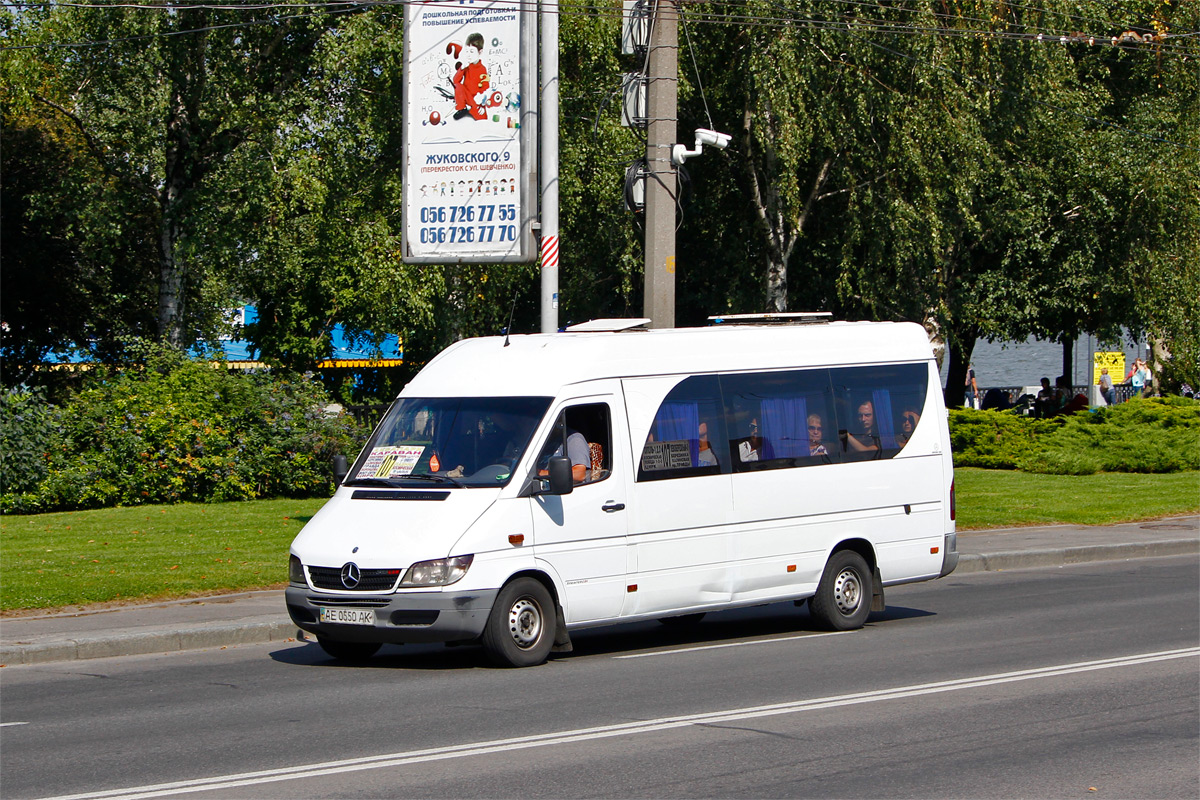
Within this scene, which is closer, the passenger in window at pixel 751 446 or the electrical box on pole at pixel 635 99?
the passenger in window at pixel 751 446

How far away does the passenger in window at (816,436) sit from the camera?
40.8 ft

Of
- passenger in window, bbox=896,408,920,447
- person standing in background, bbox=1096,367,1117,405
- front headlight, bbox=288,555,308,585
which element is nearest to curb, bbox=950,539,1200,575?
passenger in window, bbox=896,408,920,447

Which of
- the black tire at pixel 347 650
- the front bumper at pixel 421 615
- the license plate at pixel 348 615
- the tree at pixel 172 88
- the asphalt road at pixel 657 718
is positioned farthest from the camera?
the tree at pixel 172 88

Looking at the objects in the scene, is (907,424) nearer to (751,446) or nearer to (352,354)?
(751,446)

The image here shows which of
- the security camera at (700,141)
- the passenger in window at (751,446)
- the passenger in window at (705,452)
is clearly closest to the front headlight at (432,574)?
the passenger in window at (705,452)

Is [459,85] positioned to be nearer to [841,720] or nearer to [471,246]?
[471,246]

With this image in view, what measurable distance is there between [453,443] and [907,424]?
454cm

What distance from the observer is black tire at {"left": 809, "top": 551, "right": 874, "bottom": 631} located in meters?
12.3

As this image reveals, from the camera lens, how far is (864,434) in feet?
41.9

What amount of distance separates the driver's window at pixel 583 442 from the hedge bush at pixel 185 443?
11.4 meters

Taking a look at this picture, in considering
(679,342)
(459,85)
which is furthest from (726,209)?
(679,342)

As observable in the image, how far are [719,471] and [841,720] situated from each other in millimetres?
3553

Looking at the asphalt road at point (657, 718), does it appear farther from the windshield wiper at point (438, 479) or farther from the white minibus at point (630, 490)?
the windshield wiper at point (438, 479)

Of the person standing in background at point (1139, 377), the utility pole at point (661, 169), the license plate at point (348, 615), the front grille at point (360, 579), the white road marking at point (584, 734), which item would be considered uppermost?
the utility pole at point (661, 169)
